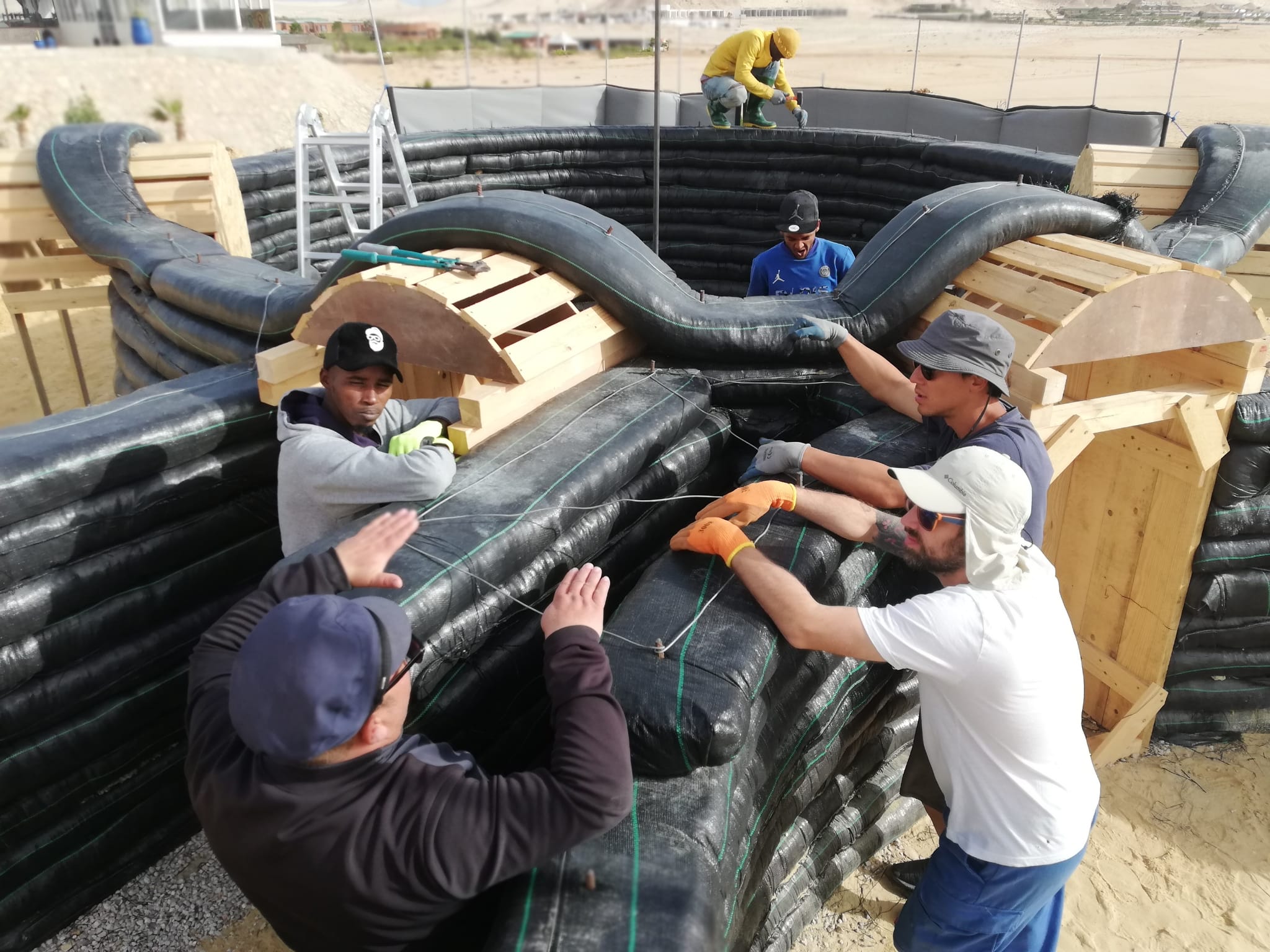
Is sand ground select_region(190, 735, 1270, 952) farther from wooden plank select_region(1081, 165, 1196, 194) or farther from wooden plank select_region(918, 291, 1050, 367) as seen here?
wooden plank select_region(1081, 165, 1196, 194)

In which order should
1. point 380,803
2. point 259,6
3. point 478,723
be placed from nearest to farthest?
point 380,803, point 478,723, point 259,6

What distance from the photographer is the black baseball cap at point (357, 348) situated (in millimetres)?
2740

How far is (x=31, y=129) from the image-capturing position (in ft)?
79.8

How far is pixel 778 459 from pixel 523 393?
102 cm

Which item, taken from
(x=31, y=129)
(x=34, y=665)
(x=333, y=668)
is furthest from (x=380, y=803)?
(x=31, y=129)

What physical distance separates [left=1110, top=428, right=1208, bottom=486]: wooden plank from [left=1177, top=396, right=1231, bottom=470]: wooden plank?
0.19 ft

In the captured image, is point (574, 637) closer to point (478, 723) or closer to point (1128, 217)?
point (478, 723)

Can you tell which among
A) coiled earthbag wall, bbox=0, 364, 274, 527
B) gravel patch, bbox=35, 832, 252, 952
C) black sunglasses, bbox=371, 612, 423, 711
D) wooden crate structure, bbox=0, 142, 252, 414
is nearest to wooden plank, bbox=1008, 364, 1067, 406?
black sunglasses, bbox=371, 612, 423, 711

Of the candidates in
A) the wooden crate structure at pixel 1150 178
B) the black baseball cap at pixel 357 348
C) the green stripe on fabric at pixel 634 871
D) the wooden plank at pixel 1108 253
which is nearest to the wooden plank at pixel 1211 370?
the wooden plank at pixel 1108 253

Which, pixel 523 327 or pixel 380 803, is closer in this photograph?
pixel 380 803

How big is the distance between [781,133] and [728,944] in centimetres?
801

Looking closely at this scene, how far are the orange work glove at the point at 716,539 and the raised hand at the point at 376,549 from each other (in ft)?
2.76

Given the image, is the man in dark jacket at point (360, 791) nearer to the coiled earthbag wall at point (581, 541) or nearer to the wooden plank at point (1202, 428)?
the coiled earthbag wall at point (581, 541)

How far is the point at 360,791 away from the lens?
1.61 metres
